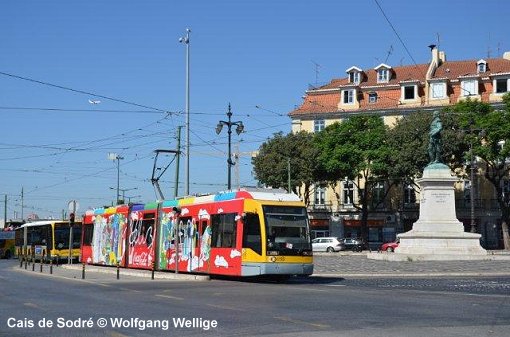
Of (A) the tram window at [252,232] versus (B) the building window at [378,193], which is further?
(B) the building window at [378,193]

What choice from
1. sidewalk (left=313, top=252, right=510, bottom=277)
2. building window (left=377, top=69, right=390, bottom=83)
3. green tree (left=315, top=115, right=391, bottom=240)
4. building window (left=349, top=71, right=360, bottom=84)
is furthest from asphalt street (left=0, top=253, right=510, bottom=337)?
building window (left=349, top=71, right=360, bottom=84)

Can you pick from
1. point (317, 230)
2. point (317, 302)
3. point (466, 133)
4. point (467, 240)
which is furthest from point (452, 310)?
point (317, 230)

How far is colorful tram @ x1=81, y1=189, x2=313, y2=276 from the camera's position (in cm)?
2392

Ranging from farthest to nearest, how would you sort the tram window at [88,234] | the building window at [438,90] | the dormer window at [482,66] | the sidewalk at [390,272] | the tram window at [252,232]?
the dormer window at [482,66] → the building window at [438,90] → the tram window at [88,234] → the sidewalk at [390,272] → the tram window at [252,232]

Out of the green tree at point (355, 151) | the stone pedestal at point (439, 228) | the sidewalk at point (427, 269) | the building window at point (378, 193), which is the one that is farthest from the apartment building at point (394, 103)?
the sidewalk at point (427, 269)

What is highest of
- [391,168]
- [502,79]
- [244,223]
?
[502,79]

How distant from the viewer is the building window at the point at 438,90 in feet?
231

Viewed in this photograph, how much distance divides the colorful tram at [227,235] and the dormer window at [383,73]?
4625cm

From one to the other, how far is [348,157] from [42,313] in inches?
2106

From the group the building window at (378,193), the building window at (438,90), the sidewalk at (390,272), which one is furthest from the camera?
the building window at (378,193)

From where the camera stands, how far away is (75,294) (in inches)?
763

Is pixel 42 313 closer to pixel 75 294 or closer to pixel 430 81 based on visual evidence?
pixel 75 294

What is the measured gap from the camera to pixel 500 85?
68562 mm

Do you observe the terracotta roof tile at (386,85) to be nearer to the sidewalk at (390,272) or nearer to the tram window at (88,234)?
the sidewalk at (390,272)
